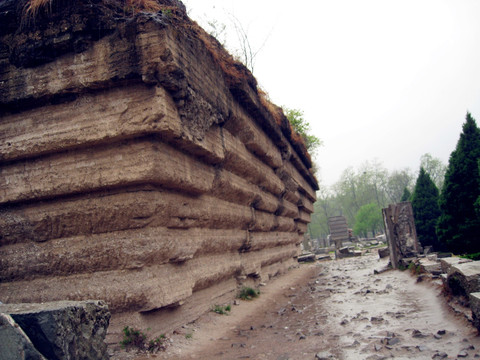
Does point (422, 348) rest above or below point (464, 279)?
below

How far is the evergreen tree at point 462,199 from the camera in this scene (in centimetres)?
838

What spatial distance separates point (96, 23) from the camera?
3.28 m

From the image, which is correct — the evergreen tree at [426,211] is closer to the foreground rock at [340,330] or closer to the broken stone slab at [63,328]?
the foreground rock at [340,330]

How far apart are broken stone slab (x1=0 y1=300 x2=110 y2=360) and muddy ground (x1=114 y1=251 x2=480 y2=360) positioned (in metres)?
0.85

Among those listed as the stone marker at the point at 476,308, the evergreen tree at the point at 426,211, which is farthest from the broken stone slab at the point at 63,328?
the evergreen tree at the point at 426,211

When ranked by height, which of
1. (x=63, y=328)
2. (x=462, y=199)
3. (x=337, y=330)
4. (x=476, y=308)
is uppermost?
(x=462, y=199)

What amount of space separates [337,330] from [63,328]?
2.91 m

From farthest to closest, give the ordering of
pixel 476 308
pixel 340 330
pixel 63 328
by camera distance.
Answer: pixel 340 330 → pixel 476 308 → pixel 63 328

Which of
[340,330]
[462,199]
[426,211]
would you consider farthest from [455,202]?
[340,330]

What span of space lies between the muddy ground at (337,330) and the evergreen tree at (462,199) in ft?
10.9

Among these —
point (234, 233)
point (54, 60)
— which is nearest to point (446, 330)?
point (234, 233)

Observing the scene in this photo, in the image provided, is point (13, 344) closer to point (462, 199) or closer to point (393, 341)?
point (393, 341)

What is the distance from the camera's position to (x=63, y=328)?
5.94 feet

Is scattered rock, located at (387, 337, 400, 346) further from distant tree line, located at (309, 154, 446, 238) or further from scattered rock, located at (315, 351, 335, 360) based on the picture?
distant tree line, located at (309, 154, 446, 238)
